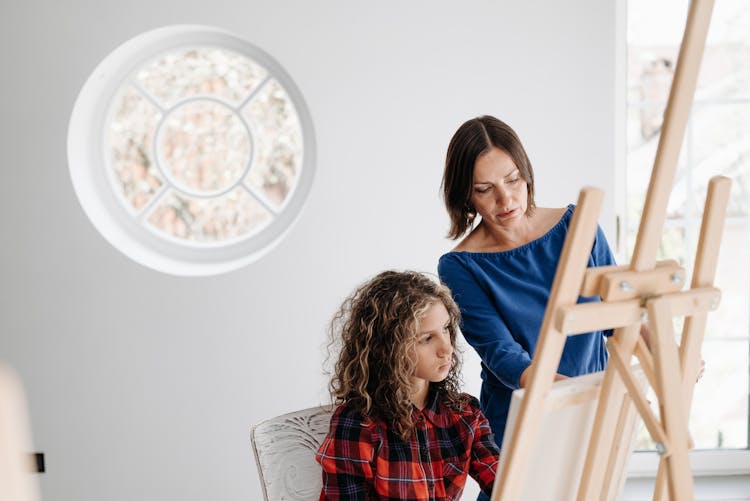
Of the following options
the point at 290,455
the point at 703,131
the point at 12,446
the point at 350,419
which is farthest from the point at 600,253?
the point at 703,131

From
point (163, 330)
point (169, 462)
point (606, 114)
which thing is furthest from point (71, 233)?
point (606, 114)

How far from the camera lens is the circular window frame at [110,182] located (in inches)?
112

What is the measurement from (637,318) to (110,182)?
7.69 feet

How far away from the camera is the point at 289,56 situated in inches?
110

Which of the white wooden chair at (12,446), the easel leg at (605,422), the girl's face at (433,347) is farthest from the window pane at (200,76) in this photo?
the white wooden chair at (12,446)

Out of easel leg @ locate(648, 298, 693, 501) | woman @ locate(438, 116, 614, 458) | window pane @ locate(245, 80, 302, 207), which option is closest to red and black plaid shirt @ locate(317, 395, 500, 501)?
woman @ locate(438, 116, 614, 458)

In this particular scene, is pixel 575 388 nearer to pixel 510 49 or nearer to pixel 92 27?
pixel 510 49

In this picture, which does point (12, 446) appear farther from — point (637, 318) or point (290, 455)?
point (290, 455)

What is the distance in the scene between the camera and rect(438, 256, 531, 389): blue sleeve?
4.85 ft

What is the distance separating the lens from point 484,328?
1.60 meters

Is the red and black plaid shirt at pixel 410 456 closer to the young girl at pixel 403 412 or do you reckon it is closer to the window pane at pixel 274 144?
the young girl at pixel 403 412

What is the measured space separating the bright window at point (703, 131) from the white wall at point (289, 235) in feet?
1.23

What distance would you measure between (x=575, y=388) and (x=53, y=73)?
2.27 metres

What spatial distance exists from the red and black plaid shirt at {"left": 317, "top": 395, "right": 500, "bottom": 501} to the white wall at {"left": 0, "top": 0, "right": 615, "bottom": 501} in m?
1.25
